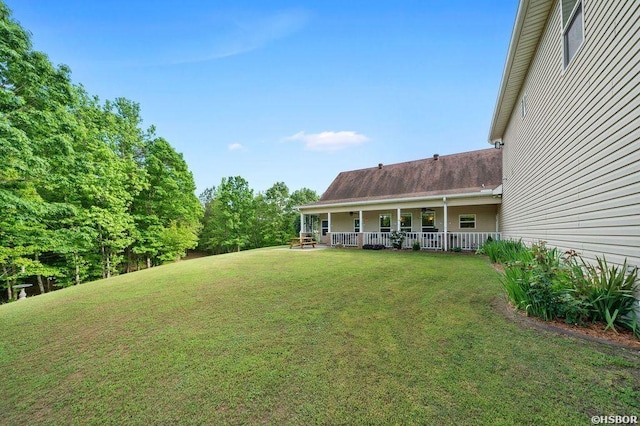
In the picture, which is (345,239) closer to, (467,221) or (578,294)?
(467,221)

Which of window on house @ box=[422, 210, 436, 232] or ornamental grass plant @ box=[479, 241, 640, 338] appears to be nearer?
ornamental grass plant @ box=[479, 241, 640, 338]

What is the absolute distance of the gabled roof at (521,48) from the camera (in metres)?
5.43

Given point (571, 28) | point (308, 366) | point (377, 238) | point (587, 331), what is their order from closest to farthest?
point (308, 366), point (587, 331), point (571, 28), point (377, 238)

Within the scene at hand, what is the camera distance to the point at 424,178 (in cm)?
1638

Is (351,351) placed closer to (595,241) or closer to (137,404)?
(137,404)

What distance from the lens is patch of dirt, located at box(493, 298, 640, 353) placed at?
2.71 meters

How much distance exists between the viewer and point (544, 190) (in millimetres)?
6109

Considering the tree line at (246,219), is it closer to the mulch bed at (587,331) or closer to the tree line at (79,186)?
the tree line at (79,186)

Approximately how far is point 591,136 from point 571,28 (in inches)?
93.6

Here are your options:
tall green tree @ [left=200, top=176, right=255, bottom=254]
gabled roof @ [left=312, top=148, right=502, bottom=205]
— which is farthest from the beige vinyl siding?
tall green tree @ [left=200, top=176, right=255, bottom=254]

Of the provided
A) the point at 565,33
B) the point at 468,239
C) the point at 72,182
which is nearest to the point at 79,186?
the point at 72,182

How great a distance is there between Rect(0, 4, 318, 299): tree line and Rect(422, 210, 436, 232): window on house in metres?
17.5

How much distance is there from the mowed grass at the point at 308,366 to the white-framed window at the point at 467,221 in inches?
438

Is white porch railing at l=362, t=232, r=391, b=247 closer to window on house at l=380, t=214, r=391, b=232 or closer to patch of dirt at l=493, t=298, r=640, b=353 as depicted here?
window on house at l=380, t=214, r=391, b=232
